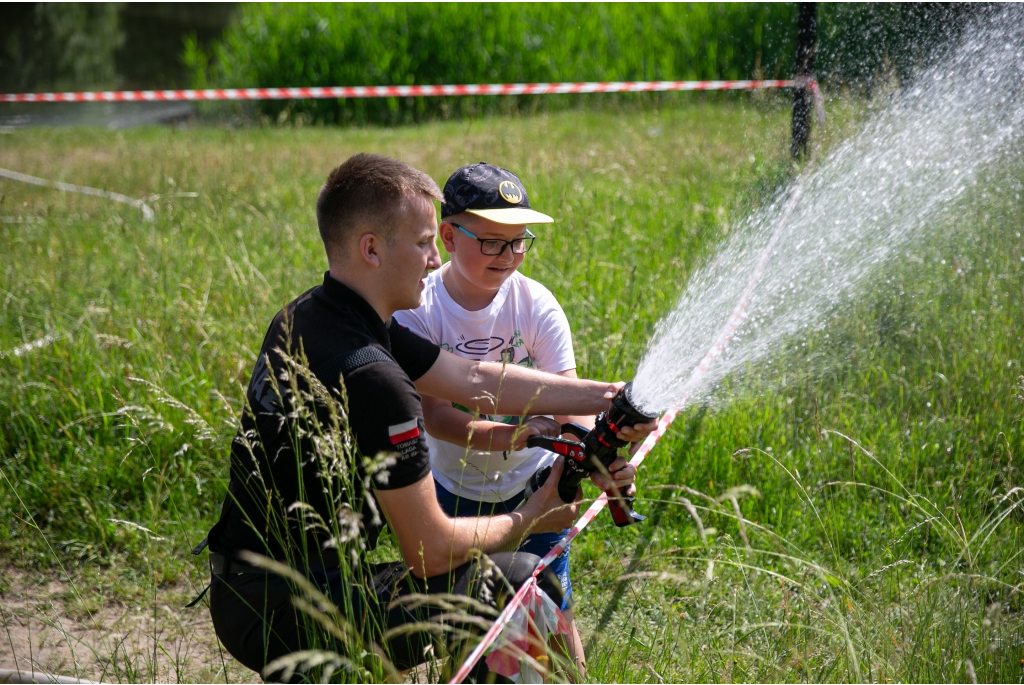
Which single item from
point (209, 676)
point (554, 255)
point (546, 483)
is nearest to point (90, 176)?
point (554, 255)

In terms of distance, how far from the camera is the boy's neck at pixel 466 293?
3.15 meters

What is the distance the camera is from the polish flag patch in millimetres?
2301

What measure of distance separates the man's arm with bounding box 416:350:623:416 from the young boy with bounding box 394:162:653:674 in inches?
2.9

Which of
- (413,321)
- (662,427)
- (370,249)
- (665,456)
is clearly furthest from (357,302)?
(665,456)

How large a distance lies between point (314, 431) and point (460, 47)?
1264 centimetres

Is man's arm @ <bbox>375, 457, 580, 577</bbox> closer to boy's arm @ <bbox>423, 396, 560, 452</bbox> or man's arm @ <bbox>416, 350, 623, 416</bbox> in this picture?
boy's arm @ <bbox>423, 396, 560, 452</bbox>

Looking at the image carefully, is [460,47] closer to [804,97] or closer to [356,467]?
[804,97]

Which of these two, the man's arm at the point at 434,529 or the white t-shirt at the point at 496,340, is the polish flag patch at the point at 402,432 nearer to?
the man's arm at the point at 434,529

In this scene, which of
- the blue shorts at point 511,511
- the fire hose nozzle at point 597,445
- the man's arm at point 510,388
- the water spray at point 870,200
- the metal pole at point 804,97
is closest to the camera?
the fire hose nozzle at point 597,445

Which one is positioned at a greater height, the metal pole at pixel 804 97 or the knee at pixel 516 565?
Answer: the metal pole at pixel 804 97

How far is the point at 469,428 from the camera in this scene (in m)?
3.01

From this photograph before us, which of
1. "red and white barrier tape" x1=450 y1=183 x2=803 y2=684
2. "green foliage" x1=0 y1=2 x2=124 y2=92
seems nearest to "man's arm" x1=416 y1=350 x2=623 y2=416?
"red and white barrier tape" x1=450 y1=183 x2=803 y2=684

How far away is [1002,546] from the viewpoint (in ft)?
10.6

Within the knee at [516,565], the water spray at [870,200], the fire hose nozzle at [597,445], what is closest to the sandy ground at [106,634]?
the knee at [516,565]
